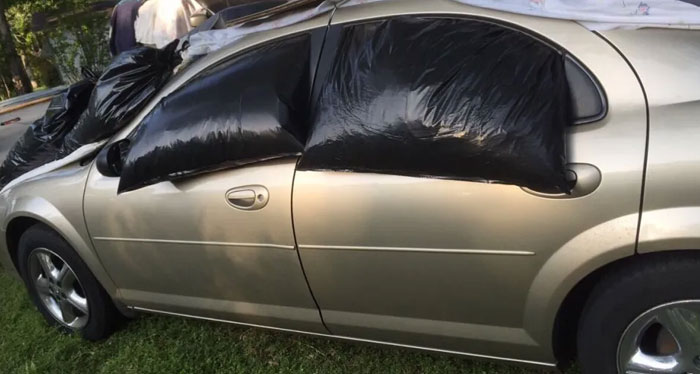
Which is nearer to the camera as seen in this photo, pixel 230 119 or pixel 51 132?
pixel 230 119

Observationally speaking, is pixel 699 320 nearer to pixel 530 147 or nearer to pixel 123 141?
pixel 530 147

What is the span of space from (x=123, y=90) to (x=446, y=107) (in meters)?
1.85

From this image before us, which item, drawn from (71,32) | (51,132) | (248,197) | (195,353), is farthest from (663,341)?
(71,32)

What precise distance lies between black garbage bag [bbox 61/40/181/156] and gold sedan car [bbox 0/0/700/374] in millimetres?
129

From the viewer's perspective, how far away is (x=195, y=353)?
10.9 ft

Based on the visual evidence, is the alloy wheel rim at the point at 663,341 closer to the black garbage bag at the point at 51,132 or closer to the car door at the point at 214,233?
the car door at the point at 214,233

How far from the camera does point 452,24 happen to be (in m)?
2.25

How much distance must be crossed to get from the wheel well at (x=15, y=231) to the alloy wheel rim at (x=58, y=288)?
0.15 meters

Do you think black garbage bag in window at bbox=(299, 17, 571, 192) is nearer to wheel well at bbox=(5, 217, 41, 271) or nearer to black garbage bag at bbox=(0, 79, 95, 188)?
wheel well at bbox=(5, 217, 41, 271)

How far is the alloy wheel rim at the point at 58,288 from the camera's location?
3.54 m

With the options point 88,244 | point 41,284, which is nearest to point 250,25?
point 88,244

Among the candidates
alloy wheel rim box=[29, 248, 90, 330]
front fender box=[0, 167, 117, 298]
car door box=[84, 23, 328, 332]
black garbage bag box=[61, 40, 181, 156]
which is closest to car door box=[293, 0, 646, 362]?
car door box=[84, 23, 328, 332]

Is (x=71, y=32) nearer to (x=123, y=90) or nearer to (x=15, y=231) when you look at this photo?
(x=15, y=231)

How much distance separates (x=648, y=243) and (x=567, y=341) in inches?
22.0
